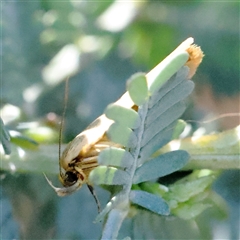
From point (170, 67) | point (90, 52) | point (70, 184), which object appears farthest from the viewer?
point (90, 52)

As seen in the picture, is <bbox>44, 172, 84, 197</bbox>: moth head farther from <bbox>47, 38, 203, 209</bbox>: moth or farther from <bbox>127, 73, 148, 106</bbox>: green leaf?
<bbox>127, 73, 148, 106</bbox>: green leaf

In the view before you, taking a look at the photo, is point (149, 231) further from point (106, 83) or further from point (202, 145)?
point (106, 83)

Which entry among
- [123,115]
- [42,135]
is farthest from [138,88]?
[42,135]

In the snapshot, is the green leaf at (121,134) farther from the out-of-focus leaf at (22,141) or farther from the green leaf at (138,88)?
the out-of-focus leaf at (22,141)

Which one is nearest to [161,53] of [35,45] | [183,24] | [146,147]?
[183,24]

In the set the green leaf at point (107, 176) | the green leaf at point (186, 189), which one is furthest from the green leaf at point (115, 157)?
the green leaf at point (186, 189)

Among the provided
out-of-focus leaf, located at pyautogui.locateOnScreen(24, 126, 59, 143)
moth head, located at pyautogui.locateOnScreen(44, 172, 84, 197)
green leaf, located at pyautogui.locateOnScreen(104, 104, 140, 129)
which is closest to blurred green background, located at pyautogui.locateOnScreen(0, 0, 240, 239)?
out-of-focus leaf, located at pyautogui.locateOnScreen(24, 126, 59, 143)

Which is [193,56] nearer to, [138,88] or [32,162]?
[138,88]
